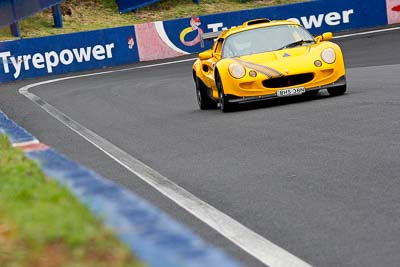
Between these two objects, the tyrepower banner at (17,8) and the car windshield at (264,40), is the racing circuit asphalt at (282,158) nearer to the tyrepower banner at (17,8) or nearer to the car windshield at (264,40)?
the car windshield at (264,40)

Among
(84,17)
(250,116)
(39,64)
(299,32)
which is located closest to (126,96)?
(299,32)

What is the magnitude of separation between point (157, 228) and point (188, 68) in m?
25.6

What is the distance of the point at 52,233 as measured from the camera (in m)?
4.10

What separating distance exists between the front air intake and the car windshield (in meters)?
0.81

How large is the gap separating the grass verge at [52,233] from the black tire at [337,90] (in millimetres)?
10069

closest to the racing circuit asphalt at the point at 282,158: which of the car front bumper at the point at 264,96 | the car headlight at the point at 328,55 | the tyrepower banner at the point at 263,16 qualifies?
the car front bumper at the point at 264,96

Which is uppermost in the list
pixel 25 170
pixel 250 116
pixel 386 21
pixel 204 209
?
pixel 25 170

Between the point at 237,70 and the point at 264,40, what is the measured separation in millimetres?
1064

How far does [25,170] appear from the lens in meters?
6.11

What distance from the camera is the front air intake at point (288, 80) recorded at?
14.7m

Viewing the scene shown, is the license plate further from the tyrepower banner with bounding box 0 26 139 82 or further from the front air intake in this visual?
the tyrepower banner with bounding box 0 26 139 82

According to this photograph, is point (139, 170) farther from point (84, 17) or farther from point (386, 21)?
point (84, 17)

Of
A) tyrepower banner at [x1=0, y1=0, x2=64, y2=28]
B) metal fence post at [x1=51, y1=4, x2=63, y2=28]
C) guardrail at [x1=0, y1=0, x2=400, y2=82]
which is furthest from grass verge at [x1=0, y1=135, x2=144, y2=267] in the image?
metal fence post at [x1=51, y1=4, x2=63, y2=28]

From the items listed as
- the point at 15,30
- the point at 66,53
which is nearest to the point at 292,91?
the point at 66,53
